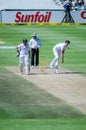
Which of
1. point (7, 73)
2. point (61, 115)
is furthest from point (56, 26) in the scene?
point (61, 115)

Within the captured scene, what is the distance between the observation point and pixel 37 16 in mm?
67250

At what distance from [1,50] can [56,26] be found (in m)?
20.1

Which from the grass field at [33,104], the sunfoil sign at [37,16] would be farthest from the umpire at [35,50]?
the sunfoil sign at [37,16]

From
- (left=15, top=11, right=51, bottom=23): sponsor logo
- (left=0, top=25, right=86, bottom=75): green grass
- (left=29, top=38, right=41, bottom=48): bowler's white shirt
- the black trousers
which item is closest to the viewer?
(left=29, top=38, right=41, bottom=48): bowler's white shirt

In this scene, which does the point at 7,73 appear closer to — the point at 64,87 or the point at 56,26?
the point at 64,87

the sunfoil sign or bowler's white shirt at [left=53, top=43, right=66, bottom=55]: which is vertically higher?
bowler's white shirt at [left=53, top=43, right=66, bottom=55]

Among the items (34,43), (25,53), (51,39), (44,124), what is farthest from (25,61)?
(51,39)

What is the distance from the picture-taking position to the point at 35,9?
68812 mm

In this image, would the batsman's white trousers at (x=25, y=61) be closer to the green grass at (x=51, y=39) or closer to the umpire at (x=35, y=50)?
the umpire at (x=35, y=50)

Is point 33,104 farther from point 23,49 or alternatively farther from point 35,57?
point 35,57

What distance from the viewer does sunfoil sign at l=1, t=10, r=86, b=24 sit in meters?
66.9

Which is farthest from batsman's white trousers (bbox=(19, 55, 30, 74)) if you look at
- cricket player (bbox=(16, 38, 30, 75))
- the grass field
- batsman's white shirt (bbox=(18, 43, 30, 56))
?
the grass field

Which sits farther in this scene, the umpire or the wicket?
the umpire

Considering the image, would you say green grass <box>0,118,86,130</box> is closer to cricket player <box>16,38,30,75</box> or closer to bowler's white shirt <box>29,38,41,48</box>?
cricket player <box>16,38,30,75</box>
